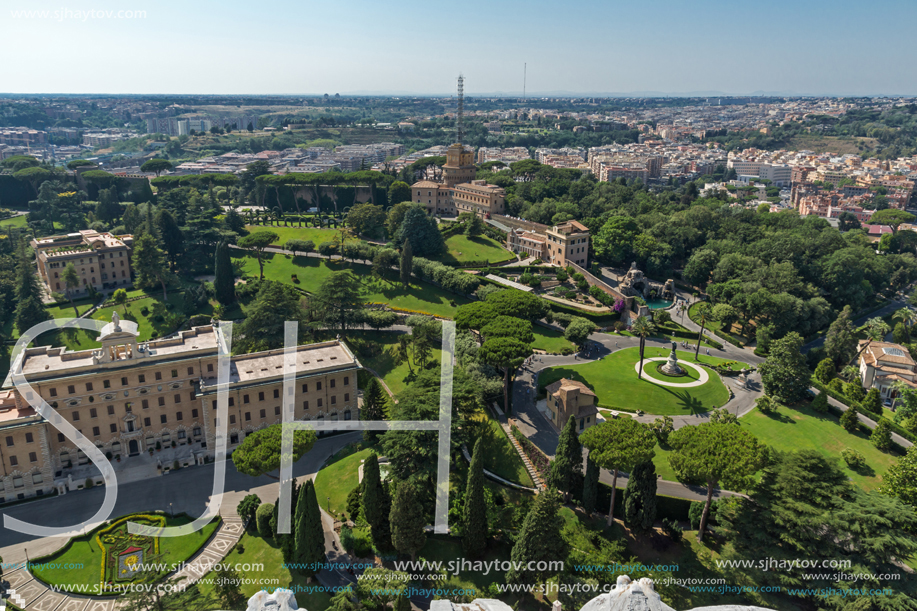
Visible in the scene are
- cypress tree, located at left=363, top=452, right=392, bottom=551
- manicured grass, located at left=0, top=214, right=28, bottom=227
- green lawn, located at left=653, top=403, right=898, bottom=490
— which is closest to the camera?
cypress tree, located at left=363, top=452, right=392, bottom=551

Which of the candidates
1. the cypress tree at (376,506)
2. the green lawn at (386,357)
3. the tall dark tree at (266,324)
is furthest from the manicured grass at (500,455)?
the tall dark tree at (266,324)

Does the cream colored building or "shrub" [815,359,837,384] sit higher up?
the cream colored building

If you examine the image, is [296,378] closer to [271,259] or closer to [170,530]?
[170,530]

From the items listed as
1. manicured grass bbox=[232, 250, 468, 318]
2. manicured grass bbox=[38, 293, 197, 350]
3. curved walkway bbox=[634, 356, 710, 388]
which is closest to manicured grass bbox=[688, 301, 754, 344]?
curved walkway bbox=[634, 356, 710, 388]

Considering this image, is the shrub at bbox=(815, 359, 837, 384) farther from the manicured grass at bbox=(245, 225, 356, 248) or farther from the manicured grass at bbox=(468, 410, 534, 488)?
the manicured grass at bbox=(245, 225, 356, 248)

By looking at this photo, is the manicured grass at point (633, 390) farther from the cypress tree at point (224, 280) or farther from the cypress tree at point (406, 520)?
the cypress tree at point (224, 280)

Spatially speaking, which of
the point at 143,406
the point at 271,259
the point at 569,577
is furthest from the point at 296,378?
the point at 271,259

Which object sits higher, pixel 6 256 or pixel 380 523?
pixel 6 256

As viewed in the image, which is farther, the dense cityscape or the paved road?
the paved road
